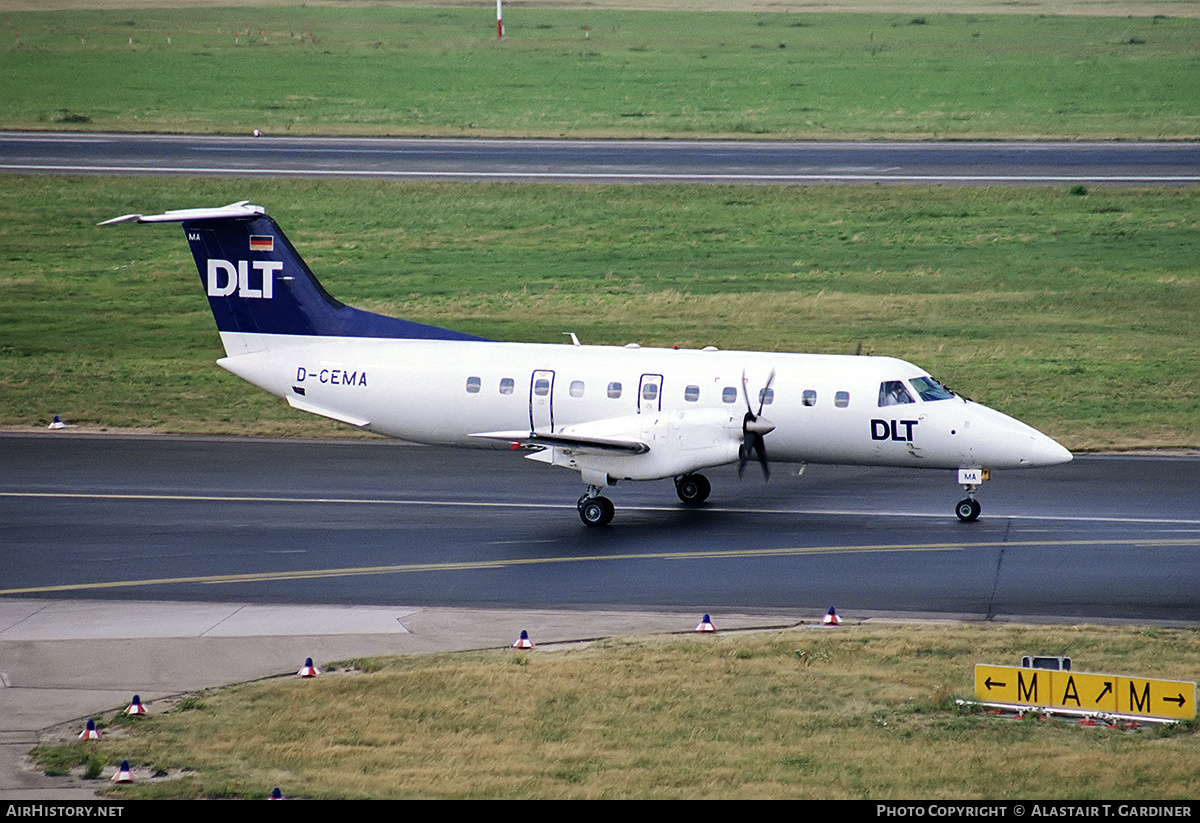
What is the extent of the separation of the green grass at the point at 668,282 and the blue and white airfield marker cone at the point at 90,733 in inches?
805

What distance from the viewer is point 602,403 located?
30.7 m

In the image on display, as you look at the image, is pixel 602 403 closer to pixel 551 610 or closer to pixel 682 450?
pixel 682 450

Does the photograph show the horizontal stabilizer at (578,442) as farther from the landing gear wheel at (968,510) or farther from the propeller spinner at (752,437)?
the landing gear wheel at (968,510)

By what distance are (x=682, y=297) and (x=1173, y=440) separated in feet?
64.7

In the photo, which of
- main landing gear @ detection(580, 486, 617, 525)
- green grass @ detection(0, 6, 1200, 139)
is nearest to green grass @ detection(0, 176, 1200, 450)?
main landing gear @ detection(580, 486, 617, 525)

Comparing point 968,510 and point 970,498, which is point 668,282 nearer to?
point 970,498

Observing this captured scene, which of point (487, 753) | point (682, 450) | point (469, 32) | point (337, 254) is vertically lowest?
point (487, 753)

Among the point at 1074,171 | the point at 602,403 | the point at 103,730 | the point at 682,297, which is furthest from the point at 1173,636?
the point at 1074,171

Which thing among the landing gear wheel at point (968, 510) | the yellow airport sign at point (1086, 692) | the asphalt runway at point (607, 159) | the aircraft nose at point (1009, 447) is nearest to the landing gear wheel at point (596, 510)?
the landing gear wheel at point (968, 510)

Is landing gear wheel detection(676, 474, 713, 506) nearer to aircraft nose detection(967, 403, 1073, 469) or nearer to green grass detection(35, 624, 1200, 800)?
aircraft nose detection(967, 403, 1073, 469)

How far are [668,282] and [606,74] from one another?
1598 inches

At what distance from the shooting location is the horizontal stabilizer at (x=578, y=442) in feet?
93.9

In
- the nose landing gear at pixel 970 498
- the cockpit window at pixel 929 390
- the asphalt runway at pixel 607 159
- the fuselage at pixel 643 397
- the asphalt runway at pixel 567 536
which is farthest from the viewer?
the asphalt runway at pixel 607 159

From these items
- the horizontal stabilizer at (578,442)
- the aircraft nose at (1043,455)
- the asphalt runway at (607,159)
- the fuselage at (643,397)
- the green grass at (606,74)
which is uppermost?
the green grass at (606,74)
